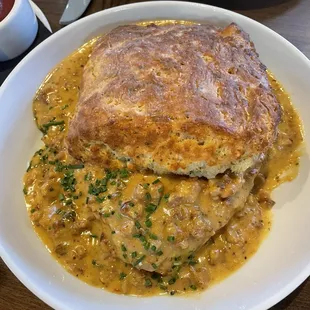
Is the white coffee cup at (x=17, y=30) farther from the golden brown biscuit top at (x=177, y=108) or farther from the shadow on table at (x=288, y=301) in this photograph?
the shadow on table at (x=288, y=301)

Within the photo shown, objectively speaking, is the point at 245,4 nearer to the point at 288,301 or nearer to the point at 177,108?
the point at 177,108

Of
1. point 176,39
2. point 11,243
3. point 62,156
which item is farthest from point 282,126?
point 11,243

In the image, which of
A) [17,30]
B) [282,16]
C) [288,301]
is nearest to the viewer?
[288,301]

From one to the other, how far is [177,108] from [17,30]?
1709mm

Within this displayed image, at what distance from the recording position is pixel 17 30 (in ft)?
10.7

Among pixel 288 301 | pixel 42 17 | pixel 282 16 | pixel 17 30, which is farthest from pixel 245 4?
pixel 288 301

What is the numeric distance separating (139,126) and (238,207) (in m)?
0.77

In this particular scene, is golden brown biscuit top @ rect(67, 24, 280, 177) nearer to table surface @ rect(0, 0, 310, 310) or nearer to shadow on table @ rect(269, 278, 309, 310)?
shadow on table @ rect(269, 278, 309, 310)

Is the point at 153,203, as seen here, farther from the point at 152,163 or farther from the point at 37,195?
the point at 37,195

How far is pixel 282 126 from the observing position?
286 centimetres

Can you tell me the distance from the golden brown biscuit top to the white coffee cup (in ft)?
3.36

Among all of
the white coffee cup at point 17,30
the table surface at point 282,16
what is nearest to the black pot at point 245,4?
the table surface at point 282,16

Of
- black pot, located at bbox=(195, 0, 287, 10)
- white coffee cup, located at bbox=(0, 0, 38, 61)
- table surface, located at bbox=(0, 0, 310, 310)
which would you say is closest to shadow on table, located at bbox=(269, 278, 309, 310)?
table surface, located at bbox=(0, 0, 310, 310)

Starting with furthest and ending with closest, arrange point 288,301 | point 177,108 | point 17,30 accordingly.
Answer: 1. point 17,30
2. point 288,301
3. point 177,108
